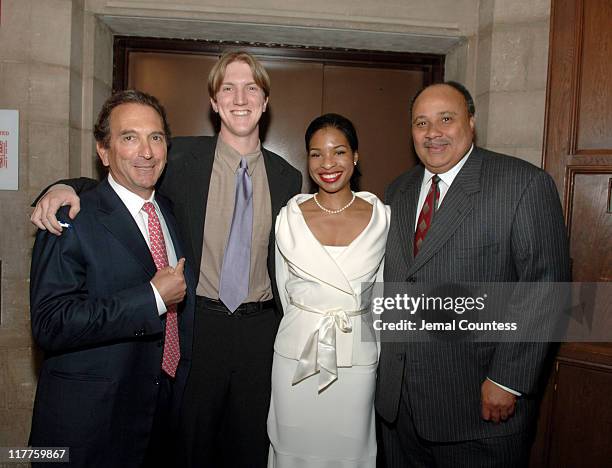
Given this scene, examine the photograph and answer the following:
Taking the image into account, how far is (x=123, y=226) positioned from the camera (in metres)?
1.71

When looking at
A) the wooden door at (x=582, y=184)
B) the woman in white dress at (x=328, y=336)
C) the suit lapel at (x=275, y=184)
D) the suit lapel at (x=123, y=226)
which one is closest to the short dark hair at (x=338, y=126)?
the woman in white dress at (x=328, y=336)

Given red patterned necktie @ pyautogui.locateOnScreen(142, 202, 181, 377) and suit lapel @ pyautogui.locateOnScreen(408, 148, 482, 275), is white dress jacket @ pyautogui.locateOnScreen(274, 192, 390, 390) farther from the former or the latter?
red patterned necktie @ pyautogui.locateOnScreen(142, 202, 181, 377)

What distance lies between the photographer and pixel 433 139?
6.48 ft

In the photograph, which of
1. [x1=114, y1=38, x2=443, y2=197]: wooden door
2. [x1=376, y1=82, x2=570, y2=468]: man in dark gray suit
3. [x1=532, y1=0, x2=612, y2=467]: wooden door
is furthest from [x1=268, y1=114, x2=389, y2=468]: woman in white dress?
[x1=532, y1=0, x2=612, y2=467]: wooden door

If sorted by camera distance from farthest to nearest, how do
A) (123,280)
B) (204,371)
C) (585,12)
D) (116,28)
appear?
(116,28)
(585,12)
(204,371)
(123,280)

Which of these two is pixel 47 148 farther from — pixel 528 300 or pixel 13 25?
pixel 528 300

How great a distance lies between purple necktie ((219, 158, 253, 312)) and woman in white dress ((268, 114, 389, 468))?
0.16 metres

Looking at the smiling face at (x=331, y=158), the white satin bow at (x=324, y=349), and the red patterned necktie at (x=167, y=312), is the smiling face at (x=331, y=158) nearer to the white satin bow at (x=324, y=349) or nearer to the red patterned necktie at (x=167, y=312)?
the white satin bow at (x=324, y=349)

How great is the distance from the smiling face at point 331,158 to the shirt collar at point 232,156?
1.08ft

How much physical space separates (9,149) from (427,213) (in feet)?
A: 7.84

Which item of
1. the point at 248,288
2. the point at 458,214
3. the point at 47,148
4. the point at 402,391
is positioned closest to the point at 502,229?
the point at 458,214

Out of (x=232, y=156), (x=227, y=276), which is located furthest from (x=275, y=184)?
(x=227, y=276)

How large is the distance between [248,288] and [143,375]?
0.62 metres

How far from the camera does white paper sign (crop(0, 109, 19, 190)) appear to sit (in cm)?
271
